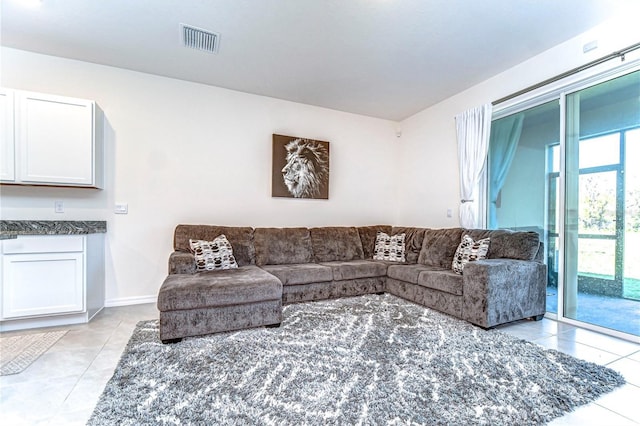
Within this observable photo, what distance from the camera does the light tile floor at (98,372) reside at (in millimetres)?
1480

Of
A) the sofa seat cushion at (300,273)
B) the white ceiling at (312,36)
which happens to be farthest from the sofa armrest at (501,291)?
the white ceiling at (312,36)

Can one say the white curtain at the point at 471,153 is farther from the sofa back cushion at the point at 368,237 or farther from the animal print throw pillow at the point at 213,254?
the animal print throw pillow at the point at 213,254

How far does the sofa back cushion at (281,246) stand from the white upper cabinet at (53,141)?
5.93 ft

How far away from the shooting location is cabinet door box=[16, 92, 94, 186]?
2.76 metres

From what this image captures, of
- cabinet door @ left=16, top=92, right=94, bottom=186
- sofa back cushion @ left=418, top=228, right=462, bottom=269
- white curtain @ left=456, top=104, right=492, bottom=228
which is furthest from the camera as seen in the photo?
white curtain @ left=456, top=104, right=492, bottom=228

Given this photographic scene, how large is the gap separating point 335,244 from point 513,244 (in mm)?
2025

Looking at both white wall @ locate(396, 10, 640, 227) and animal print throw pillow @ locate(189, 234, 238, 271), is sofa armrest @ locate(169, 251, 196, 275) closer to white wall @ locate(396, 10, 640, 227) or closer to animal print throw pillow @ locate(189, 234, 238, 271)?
animal print throw pillow @ locate(189, 234, 238, 271)

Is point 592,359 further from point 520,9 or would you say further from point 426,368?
point 520,9

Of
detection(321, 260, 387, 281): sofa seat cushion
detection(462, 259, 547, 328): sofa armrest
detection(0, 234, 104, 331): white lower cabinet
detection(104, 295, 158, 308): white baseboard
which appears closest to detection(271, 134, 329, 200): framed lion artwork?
detection(321, 260, 387, 281): sofa seat cushion

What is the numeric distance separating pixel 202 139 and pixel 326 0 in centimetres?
221

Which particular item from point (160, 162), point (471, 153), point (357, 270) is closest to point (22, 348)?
point (160, 162)

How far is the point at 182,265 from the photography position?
2.82 m

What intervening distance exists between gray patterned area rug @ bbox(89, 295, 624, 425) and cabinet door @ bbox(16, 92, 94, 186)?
166 cm

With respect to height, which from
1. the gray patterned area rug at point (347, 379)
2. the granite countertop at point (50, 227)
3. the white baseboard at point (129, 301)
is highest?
the granite countertop at point (50, 227)
